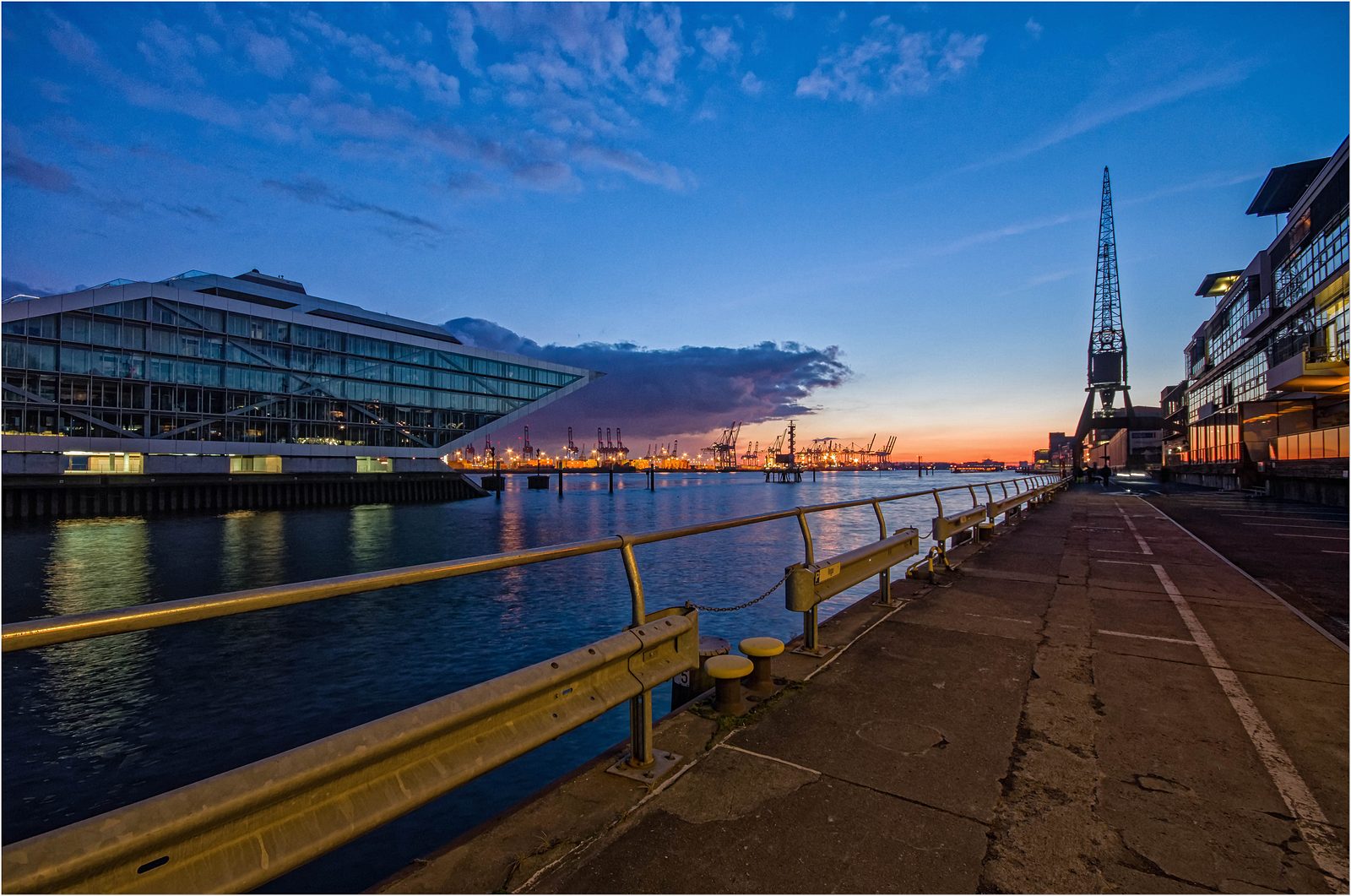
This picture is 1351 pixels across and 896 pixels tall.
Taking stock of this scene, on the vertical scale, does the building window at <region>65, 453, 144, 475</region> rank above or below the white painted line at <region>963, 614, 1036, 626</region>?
above

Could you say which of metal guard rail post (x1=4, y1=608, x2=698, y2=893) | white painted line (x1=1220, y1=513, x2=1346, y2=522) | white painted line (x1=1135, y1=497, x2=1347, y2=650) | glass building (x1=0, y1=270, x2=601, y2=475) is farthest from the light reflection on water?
glass building (x1=0, y1=270, x2=601, y2=475)

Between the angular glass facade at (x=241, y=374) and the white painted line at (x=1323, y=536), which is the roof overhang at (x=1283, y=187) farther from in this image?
the angular glass facade at (x=241, y=374)

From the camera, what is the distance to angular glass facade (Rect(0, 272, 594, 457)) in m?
59.5

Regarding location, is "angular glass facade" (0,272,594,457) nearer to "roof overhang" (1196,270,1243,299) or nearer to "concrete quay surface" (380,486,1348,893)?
"concrete quay surface" (380,486,1348,893)

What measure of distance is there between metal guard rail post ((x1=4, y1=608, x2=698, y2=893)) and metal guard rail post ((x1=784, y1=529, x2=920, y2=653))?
2.65 m

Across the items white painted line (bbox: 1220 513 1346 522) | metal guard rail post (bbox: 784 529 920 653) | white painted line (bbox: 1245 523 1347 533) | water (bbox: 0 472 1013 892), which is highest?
metal guard rail post (bbox: 784 529 920 653)

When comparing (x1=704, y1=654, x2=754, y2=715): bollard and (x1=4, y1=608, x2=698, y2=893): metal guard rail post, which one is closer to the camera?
(x1=4, y1=608, x2=698, y2=893): metal guard rail post

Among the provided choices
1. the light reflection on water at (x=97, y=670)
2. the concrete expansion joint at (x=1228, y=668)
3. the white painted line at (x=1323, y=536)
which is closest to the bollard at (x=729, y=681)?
the light reflection on water at (x=97, y=670)

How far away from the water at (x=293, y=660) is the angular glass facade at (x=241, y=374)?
136 feet

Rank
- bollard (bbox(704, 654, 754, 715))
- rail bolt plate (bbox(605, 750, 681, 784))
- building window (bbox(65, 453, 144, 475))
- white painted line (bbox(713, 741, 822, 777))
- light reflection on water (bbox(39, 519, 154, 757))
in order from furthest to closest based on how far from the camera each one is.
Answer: building window (bbox(65, 453, 144, 475)) < light reflection on water (bbox(39, 519, 154, 757)) < bollard (bbox(704, 654, 754, 715)) < white painted line (bbox(713, 741, 822, 777)) < rail bolt plate (bbox(605, 750, 681, 784))

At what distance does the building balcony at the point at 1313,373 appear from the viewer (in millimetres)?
31953

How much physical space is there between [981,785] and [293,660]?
1327 centimetres

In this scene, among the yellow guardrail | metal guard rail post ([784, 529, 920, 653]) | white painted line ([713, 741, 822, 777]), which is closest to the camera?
white painted line ([713, 741, 822, 777])

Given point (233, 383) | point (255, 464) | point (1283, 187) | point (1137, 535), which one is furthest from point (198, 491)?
point (1283, 187)
